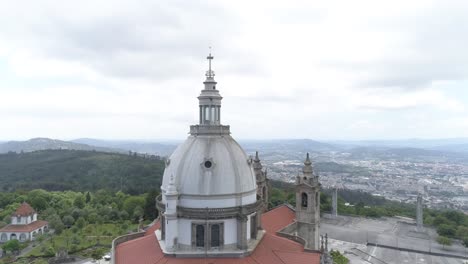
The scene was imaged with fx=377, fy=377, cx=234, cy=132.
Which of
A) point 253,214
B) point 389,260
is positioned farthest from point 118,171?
point 253,214

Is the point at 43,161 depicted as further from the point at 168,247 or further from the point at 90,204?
the point at 168,247

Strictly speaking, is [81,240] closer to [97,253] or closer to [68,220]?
[97,253]

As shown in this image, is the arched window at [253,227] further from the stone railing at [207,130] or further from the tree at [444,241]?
the tree at [444,241]

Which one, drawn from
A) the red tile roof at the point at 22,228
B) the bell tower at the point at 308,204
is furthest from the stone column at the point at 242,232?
the red tile roof at the point at 22,228

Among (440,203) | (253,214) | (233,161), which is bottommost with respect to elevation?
(440,203)

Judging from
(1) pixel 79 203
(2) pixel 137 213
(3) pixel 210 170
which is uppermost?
(3) pixel 210 170

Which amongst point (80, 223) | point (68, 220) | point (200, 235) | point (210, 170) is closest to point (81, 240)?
point (80, 223)

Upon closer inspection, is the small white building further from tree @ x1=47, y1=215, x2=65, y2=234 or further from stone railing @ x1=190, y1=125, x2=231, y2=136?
stone railing @ x1=190, y1=125, x2=231, y2=136
